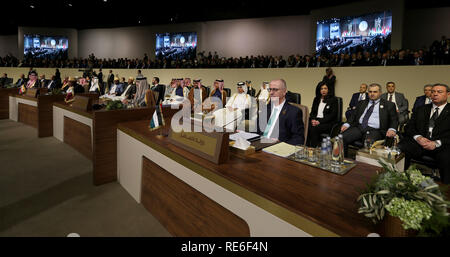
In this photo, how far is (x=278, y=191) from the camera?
136cm

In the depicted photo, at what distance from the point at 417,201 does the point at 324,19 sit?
13399mm

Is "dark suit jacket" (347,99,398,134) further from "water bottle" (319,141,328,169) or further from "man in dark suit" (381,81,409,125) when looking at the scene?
"water bottle" (319,141,328,169)

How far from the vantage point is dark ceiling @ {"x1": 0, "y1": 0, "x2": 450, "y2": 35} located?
12.3 metres

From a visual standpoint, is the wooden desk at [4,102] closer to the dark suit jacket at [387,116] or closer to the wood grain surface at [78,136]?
the wood grain surface at [78,136]

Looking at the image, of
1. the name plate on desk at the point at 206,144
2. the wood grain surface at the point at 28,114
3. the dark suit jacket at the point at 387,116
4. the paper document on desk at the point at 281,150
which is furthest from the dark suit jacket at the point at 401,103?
the wood grain surface at the point at 28,114

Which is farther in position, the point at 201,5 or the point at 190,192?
the point at 201,5

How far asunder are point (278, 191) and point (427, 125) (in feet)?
9.90

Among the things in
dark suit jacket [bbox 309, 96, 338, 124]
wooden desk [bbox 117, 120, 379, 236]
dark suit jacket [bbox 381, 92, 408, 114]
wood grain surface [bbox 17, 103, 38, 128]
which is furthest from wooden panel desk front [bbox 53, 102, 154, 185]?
dark suit jacket [bbox 381, 92, 408, 114]

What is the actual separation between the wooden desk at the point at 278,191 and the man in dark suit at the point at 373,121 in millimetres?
2427

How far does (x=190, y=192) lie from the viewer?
199 cm

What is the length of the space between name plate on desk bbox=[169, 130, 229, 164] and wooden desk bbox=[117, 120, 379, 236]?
46 mm

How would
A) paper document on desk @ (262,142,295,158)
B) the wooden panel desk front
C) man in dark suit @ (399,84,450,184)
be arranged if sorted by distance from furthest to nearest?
the wooden panel desk front → man in dark suit @ (399,84,450,184) → paper document on desk @ (262,142,295,158)
